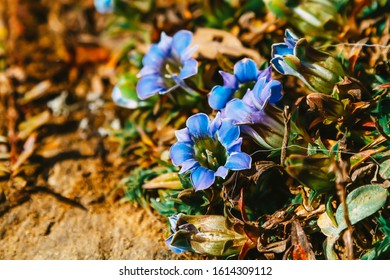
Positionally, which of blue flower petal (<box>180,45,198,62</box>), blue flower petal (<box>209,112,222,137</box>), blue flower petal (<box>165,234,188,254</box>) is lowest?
blue flower petal (<box>165,234,188,254</box>)

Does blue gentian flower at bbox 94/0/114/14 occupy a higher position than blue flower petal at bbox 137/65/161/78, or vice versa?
blue gentian flower at bbox 94/0/114/14

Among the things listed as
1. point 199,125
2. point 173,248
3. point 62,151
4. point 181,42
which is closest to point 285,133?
point 199,125

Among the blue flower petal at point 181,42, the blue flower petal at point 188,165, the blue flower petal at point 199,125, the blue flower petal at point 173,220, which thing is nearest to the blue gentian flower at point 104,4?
the blue flower petal at point 181,42

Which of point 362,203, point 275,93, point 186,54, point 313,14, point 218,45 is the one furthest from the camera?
point 218,45

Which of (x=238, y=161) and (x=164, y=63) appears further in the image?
(x=164, y=63)

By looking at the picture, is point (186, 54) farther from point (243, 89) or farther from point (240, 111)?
point (240, 111)

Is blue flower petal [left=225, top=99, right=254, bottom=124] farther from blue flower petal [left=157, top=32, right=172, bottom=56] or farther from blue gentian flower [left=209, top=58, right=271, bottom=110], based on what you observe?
blue flower petal [left=157, top=32, right=172, bottom=56]

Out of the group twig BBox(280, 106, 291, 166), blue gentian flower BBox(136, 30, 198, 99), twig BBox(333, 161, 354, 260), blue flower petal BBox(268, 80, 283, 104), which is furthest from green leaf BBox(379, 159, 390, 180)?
blue gentian flower BBox(136, 30, 198, 99)
